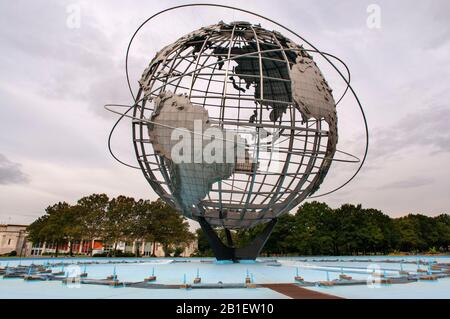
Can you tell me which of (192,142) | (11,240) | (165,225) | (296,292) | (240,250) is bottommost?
(296,292)

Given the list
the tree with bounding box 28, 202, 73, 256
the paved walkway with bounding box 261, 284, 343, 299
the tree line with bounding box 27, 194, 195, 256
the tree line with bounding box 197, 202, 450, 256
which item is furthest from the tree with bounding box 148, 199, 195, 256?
the paved walkway with bounding box 261, 284, 343, 299

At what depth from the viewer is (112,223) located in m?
42.1

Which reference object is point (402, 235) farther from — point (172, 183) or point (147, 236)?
point (172, 183)

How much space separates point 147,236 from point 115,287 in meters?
34.7

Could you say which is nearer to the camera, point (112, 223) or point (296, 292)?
point (296, 292)

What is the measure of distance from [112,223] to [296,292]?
A: 3776cm

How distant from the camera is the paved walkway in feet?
27.3

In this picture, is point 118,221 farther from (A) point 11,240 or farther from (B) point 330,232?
(A) point 11,240

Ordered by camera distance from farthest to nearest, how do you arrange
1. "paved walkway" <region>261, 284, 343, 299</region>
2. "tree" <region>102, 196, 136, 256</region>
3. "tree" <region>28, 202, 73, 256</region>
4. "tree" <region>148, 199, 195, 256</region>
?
"tree" <region>148, 199, 195, 256</region> < "tree" <region>28, 202, 73, 256</region> < "tree" <region>102, 196, 136, 256</region> < "paved walkway" <region>261, 284, 343, 299</region>

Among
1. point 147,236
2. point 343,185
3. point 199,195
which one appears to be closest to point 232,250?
point 199,195

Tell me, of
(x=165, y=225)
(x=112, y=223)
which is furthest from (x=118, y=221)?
(x=165, y=225)

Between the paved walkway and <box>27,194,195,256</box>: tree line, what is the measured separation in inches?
1392

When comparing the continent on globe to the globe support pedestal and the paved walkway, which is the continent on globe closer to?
the paved walkway

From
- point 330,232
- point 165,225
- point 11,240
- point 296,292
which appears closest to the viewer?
point 296,292
